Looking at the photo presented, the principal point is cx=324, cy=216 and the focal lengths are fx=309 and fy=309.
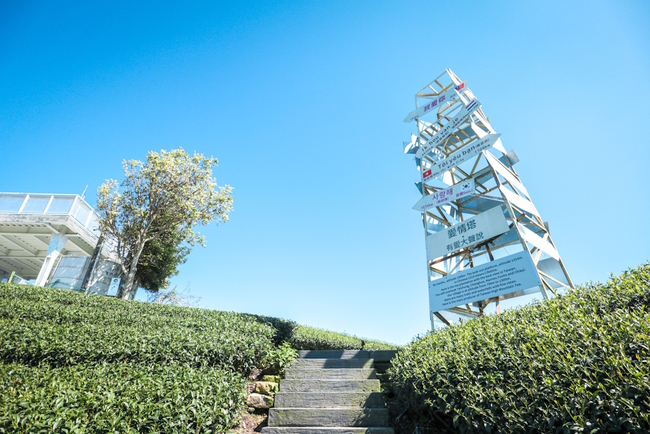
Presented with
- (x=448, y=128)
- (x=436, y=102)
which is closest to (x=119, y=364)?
(x=448, y=128)

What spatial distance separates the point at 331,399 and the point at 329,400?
39mm

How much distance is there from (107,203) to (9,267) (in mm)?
16831

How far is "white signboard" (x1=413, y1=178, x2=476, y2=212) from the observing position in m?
9.36

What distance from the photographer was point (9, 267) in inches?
1004

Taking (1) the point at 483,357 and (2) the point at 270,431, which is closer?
(1) the point at 483,357

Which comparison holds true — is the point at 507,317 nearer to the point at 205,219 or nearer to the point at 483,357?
the point at 483,357

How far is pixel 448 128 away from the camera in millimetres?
10867

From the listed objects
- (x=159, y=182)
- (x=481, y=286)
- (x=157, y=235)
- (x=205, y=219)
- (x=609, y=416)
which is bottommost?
(x=609, y=416)

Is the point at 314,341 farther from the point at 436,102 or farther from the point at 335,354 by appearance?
the point at 436,102

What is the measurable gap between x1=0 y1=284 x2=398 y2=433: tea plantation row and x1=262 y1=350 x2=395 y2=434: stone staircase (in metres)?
0.75

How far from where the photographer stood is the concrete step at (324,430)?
447 cm

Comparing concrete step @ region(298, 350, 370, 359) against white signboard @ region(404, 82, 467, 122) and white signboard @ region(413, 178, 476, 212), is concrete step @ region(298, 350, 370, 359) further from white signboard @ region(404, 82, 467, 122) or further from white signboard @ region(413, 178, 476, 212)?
white signboard @ region(404, 82, 467, 122)

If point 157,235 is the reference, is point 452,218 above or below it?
below

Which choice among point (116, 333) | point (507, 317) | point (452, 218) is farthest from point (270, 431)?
point (452, 218)
